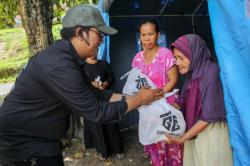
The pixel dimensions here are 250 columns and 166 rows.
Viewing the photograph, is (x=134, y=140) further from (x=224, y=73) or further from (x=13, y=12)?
(x=13, y=12)

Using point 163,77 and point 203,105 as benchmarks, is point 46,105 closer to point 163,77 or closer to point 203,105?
point 203,105

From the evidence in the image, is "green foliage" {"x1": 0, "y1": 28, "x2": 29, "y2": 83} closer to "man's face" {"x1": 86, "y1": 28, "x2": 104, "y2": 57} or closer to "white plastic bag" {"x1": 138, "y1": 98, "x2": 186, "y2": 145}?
"white plastic bag" {"x1": 138, "y1": 98, "x2": 186, "y2": 145}

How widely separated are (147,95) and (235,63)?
0.73 meters

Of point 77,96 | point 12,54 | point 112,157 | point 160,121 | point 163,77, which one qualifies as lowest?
point 12,54

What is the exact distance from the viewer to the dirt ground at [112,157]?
5.03 metres

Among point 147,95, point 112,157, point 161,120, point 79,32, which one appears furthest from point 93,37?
point 112,157

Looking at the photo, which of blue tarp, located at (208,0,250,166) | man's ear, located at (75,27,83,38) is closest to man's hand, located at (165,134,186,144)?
blue tarp, located at (208,0,250,166)

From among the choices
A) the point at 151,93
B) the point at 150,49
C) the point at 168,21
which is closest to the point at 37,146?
the point at 151,93

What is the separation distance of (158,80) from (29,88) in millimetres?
1617

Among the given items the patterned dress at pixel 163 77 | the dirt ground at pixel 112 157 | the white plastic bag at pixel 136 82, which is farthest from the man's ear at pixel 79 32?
the dirt ground at pixel 112 157

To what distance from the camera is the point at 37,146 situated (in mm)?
2521

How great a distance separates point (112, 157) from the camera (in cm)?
518

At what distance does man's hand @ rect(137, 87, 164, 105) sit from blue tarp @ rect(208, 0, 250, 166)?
60 cm

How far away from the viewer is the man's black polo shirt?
90.6 inches
